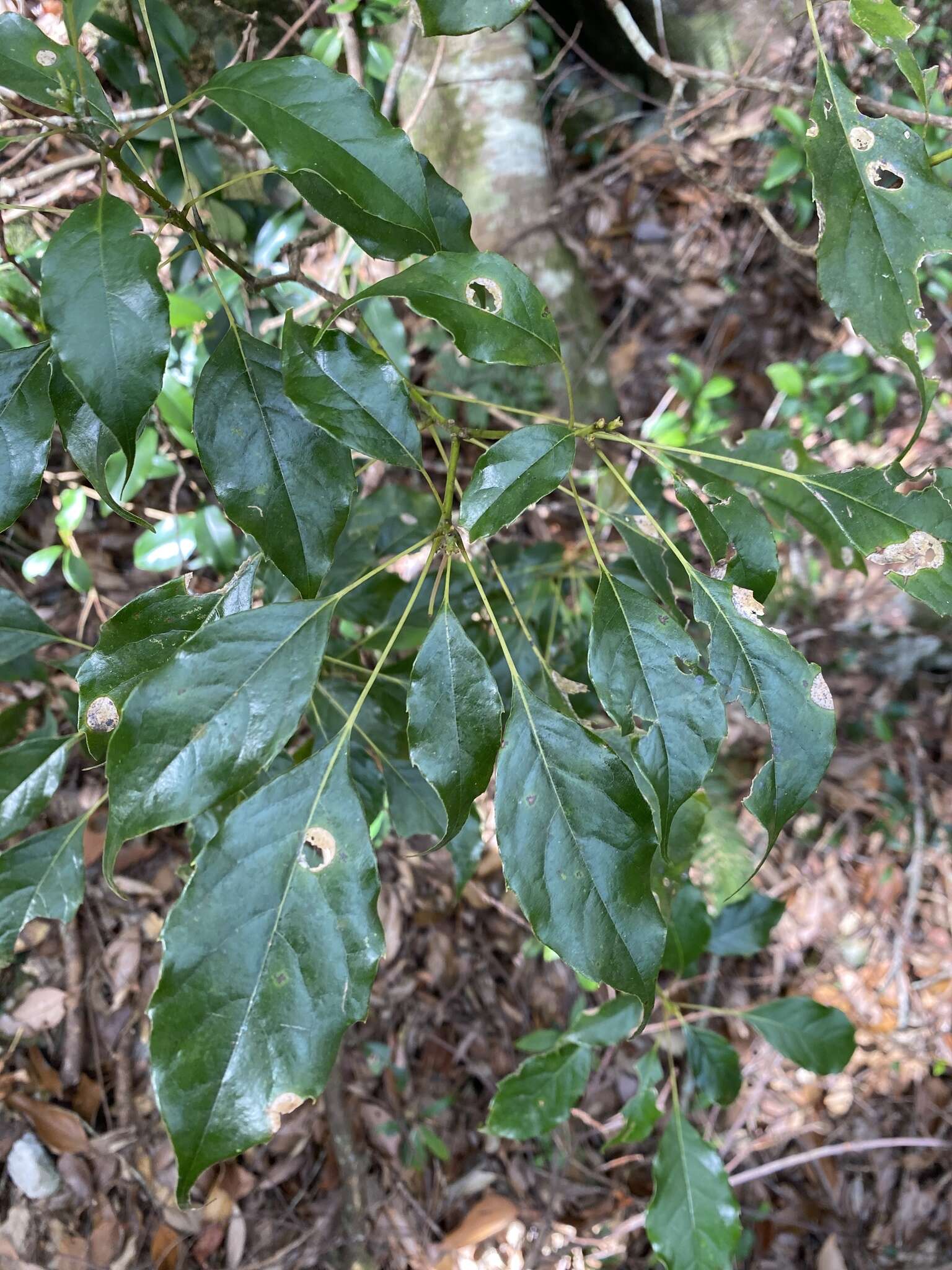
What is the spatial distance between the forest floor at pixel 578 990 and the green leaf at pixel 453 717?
935mm

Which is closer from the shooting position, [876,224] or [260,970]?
[260,970]

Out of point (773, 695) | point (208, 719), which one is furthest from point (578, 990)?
point (208, 719)

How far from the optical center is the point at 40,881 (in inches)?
34.8

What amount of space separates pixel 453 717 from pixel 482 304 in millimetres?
334

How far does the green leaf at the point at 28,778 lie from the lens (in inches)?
35.1

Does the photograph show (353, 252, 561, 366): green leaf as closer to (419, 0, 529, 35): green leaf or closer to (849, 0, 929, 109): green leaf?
(419, 0, 529, 35): green leaf

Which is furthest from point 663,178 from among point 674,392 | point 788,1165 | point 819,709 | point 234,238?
point 788,1165

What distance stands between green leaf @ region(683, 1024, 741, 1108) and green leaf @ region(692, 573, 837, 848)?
68 centimetres

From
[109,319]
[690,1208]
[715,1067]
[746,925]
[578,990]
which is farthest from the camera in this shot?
[578,990]

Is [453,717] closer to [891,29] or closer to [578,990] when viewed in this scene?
[891,29]

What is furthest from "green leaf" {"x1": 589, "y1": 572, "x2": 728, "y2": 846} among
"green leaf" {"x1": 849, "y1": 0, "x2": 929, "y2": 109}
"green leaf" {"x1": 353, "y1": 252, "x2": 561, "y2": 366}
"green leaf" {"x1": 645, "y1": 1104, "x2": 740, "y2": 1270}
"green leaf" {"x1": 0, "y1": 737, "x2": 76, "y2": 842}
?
"green leaf" {"x1": 645, "y1": 1104, "x2": 740, "y2": 1270}

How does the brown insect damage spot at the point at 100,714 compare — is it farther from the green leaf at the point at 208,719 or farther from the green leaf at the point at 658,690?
the green leaf at the point at 658,690

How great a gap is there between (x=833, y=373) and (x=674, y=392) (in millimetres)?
418

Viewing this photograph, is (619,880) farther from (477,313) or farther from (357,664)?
(357,664)
